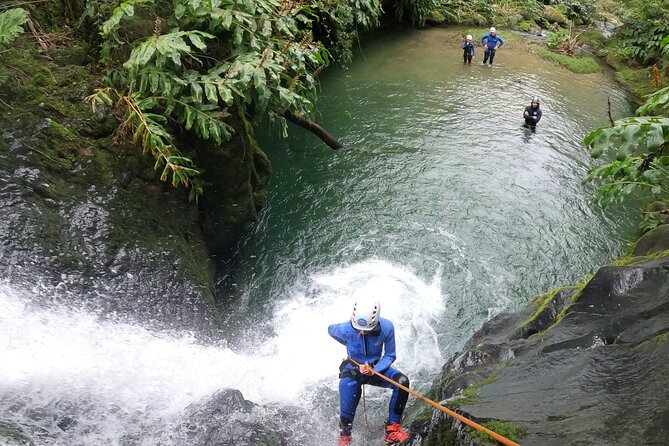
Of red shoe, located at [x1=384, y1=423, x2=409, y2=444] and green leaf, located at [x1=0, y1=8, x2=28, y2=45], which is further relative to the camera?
green leaf, located at [x1=0, y1=8, x2=28, y2=45]

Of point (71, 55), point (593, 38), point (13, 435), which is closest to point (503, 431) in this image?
point (13, 435)

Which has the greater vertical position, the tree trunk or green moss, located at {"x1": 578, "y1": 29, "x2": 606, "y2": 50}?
the tree trunk

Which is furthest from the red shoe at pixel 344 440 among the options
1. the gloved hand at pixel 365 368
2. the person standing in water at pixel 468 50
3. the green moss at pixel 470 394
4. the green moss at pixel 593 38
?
the green moss at pixel 593 38

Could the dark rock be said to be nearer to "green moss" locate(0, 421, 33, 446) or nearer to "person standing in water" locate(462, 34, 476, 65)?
"green moss" locate(0, 421, 33, 446)

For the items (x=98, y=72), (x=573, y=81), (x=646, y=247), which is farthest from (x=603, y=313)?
(x=573, y=81)

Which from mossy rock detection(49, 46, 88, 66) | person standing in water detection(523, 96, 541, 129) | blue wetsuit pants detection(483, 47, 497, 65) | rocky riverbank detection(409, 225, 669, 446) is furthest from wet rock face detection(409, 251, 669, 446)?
blue wetsuit pants detection(483, 47, 497, 65)

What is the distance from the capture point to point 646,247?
287 inches

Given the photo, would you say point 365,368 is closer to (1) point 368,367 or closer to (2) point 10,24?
(1) point 368,367

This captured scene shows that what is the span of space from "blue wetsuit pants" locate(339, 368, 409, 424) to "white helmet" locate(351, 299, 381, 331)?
676 millimetres

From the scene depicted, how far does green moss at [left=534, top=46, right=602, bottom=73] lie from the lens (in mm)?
21359

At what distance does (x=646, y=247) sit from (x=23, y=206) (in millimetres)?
8335

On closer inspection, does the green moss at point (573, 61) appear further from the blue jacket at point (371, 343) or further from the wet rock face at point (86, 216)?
the blue jacket at point (371, 343)

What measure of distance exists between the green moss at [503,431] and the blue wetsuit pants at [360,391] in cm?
213

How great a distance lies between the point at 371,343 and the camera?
605 centimetres
